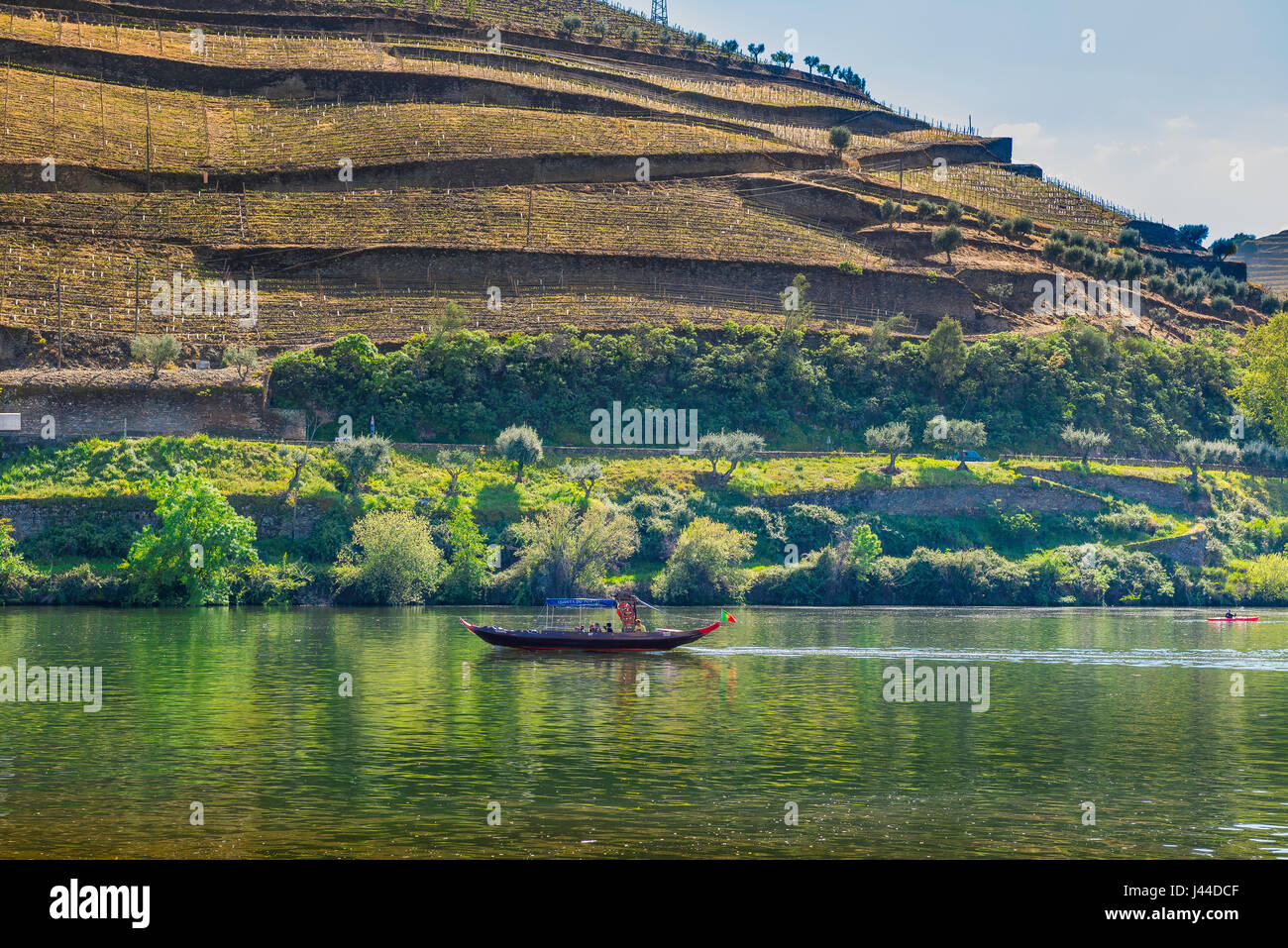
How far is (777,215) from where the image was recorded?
118 meters

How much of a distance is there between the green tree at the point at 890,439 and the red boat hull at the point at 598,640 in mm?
35720

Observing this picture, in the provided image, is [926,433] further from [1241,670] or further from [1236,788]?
[1236,788]

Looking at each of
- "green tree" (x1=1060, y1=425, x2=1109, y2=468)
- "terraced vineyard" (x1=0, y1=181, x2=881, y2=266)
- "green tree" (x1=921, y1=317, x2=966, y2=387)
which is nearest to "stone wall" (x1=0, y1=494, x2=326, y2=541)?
"terraced vineyard" (x1=0, y1=181, x2=881, y2=266)

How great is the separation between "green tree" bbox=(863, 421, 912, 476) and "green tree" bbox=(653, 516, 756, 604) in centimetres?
1569

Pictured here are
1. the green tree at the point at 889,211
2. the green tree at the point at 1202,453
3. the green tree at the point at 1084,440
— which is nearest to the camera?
the green tree at the point at 1084,440

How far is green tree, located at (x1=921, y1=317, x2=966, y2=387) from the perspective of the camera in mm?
94688

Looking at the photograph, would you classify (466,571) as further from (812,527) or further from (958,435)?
(958,435)

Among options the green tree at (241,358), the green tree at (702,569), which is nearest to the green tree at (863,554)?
the green tree at (702,569)

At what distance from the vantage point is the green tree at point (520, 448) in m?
77.5

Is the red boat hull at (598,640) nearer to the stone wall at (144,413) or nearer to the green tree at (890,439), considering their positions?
the stone wall at (144,413)

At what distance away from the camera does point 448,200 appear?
110312 mm

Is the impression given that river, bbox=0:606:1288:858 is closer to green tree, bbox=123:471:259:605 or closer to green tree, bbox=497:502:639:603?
green tree, bbox=123:471:259:605
